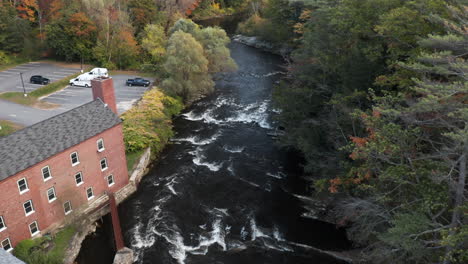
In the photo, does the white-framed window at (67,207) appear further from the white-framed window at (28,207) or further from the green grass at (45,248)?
the white-framed window at (28,207)

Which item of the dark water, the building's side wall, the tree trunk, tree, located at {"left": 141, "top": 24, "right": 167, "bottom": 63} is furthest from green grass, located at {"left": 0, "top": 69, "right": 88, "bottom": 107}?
the tree trunk

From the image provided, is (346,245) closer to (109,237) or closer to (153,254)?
(153,254)

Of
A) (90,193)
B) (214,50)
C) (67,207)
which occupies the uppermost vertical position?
(214,50)

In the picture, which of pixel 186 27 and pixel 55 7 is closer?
pixel 186 27

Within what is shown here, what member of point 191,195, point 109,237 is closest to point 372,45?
point 191,195

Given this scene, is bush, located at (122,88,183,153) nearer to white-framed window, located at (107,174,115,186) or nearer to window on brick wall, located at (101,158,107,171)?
white-framed window, located at (107,174,115,186)

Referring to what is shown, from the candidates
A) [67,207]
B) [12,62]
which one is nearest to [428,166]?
[67,207]

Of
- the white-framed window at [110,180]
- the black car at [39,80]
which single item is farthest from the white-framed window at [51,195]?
the black car at [39,80]

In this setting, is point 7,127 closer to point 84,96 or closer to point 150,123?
point 84,96
